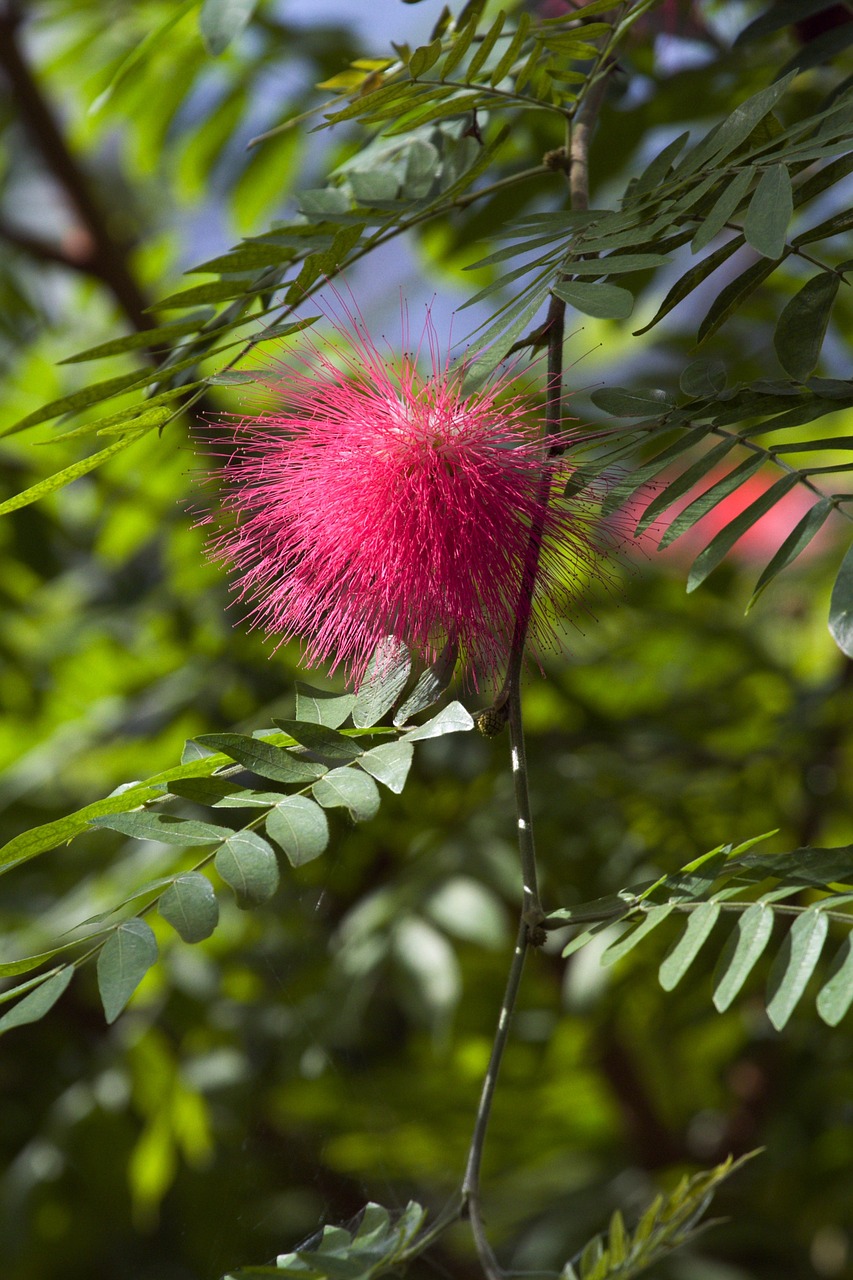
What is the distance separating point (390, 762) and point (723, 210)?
0.33 m

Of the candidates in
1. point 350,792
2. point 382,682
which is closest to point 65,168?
point 382,682

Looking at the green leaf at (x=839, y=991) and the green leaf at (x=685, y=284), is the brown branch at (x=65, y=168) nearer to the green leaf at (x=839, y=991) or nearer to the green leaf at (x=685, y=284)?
the green leaf at (x=685, y=284)

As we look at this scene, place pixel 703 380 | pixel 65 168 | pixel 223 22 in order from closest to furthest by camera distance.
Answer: pixel 703 380, pixel 223 22, pixel 65 168

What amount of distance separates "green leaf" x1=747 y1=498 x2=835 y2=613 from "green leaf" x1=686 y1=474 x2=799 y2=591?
2 cm

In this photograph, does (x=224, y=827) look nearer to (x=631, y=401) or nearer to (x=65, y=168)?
(x=631, y=401)

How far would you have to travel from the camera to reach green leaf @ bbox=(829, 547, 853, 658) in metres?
0.56

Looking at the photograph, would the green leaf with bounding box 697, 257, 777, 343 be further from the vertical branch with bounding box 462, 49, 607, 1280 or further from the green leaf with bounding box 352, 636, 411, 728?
the green leaf with bounding box 352, 636, 411, 728

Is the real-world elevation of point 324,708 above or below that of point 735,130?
below

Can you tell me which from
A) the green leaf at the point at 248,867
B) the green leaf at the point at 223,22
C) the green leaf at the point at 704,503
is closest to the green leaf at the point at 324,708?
the green leaf at the point at 248,867

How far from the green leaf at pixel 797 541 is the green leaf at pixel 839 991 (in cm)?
19

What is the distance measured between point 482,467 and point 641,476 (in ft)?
0.34

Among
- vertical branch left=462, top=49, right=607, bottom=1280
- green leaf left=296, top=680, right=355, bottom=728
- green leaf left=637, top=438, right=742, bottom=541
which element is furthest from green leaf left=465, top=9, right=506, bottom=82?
green leaf left=296, top=680, right=355, bottom=728

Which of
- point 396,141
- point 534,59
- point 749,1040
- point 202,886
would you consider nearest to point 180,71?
point 396,141

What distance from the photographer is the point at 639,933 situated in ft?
2.01
